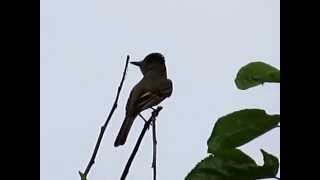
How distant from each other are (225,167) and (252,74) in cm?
17

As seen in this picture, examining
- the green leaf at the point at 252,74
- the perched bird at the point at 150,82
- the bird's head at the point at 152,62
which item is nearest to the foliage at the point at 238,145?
the green leaf at the point at 252,74

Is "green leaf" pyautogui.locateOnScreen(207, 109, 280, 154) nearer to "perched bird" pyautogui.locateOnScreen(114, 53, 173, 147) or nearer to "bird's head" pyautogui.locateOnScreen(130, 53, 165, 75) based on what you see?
"perched bird" pyautogui.locateOnScreen(114, 53, 173, 147)

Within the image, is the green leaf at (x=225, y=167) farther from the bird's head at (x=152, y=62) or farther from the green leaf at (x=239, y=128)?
the bird's head at (x=152, y=62)

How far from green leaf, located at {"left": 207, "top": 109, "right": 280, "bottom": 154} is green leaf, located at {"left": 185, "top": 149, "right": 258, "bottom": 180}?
0.02 meters

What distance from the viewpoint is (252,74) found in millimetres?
671

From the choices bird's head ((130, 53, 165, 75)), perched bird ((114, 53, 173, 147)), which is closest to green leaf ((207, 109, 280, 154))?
perched bird ((114, 53, 173, 147))

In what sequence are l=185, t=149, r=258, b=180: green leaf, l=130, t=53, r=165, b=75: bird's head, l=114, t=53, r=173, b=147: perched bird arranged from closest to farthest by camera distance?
l=185, t=149, r=258, b=180: green leaf → l=114, t=53, r=173, b=147: perched bird → l=130, t=53, r=165, b=75: bird's head

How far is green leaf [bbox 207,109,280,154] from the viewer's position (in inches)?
23.2

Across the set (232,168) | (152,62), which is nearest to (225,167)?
(232,168)

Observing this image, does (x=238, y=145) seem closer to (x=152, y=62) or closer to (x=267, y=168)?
(x=267, y=168)

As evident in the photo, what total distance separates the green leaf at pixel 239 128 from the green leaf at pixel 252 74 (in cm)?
5

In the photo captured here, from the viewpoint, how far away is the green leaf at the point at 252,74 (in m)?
0.64
